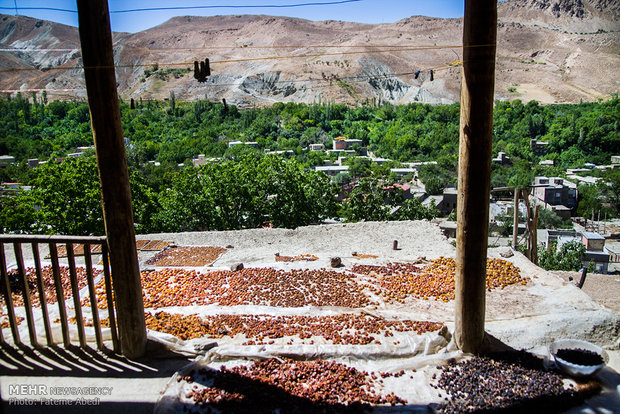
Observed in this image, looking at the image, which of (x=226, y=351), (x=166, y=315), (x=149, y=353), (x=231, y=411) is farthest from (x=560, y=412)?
(x=166, y=315)

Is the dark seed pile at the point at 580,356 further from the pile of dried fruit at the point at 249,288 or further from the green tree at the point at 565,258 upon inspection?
the green tree at the point at 565,258

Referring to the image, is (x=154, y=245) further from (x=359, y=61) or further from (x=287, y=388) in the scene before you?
(x=359, y=61)

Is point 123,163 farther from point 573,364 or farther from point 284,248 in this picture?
point 284,248

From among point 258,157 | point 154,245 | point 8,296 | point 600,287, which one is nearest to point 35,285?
point 8,296

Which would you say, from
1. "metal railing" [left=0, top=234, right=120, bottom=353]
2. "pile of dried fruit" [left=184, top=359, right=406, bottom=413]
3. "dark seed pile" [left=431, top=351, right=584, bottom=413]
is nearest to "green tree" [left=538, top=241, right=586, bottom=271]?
"dark seed pile" [left=431, top=351, right=584, bottom=413]

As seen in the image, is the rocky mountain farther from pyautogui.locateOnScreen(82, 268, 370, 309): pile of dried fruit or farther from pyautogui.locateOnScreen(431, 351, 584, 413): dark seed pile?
pyautogui.locateOnScreen(431, 351, 584, 413): dark seed pile
